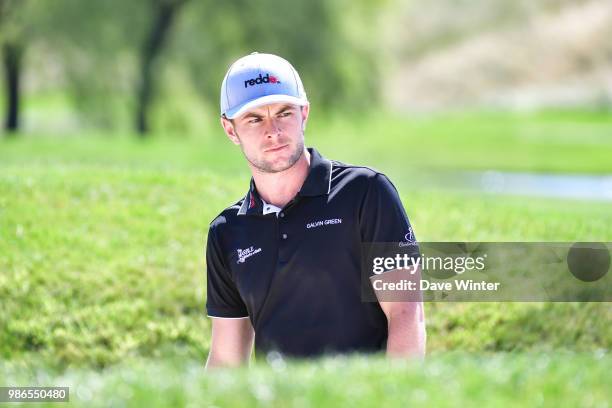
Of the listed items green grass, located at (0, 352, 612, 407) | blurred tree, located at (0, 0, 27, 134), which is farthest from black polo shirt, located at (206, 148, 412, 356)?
blurred tree, located at (0, 0, 27, 134)

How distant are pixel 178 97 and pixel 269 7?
4.31m

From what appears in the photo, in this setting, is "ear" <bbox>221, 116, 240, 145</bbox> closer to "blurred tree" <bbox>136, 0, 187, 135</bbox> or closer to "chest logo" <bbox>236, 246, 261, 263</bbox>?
"chest logo" <bbox>236, 246, 261, 263</bbox>

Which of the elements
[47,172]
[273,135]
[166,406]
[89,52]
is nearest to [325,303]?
[273,135]

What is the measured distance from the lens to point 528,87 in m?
79.6

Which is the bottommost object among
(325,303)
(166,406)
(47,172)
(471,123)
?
(166,406)

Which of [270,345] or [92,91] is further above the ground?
[92,91]

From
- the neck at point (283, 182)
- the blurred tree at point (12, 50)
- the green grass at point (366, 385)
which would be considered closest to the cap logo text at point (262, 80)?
the neck at point (283, 182)

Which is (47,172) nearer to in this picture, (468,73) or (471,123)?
(471,123)

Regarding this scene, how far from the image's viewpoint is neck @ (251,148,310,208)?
14.7ft

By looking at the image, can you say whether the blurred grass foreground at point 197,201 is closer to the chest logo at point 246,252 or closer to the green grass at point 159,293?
the green grass at point 159,293

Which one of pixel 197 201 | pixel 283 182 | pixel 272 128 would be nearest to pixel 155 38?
pixel 197 201

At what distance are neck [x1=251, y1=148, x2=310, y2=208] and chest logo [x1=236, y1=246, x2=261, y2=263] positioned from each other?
0.76ft

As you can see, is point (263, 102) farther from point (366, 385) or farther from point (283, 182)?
point (366, 385)

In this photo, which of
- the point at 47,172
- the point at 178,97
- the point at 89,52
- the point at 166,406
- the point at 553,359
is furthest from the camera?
the point at 178,97
